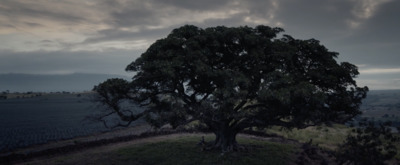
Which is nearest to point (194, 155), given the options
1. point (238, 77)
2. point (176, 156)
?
point (176, 156)

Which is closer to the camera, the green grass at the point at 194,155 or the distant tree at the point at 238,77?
the distant tree at the point at 238,77

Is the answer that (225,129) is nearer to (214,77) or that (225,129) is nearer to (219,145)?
(219,145)

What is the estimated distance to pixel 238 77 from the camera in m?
18.3

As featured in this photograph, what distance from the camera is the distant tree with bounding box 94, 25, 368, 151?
18.2m

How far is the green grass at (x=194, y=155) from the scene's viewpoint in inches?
870

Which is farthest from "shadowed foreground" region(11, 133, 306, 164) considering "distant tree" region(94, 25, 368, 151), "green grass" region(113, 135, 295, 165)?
"distant tree" region(94, 25, 368, 151)

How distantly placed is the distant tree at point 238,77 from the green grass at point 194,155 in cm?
340

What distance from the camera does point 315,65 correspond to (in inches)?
792

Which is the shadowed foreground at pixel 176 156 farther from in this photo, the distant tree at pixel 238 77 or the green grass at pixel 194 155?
the distant tree at pixel 238 77

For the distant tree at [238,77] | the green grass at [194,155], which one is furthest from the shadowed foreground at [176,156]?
the distant tree at [238,77]

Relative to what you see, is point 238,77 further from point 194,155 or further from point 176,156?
point 176,156

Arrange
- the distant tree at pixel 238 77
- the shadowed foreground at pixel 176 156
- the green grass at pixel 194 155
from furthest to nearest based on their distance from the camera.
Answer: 1. the shadowed foreground at pixel 176 156
2. the green grass at pixel 194 155
3. the distant tree at pixel 238 77

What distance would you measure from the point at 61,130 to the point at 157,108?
32986 millimetres

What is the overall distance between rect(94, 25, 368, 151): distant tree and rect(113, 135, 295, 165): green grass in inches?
134
